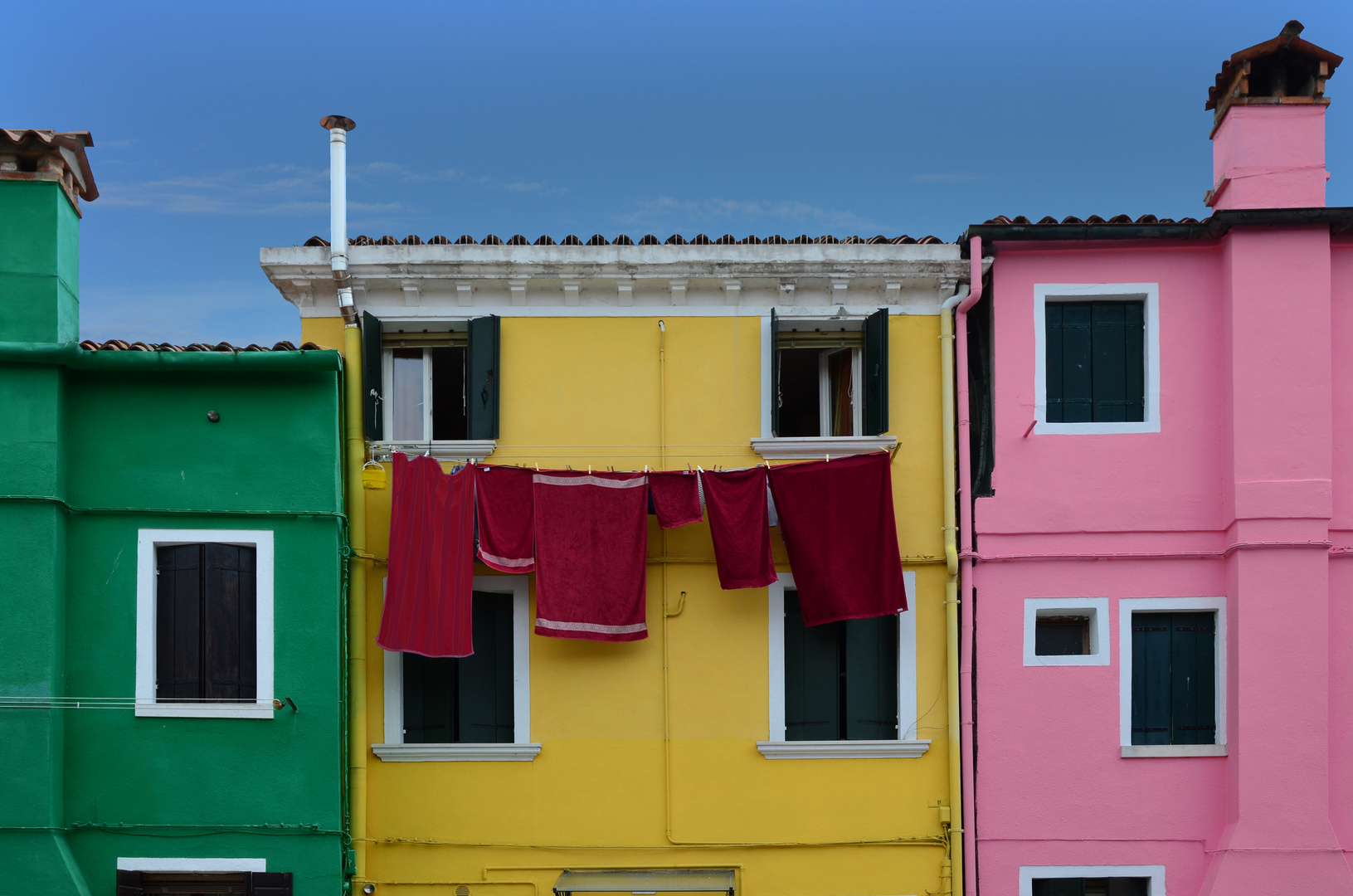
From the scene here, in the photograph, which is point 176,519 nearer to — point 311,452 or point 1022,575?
point 311,452

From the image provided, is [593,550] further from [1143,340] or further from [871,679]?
[1143,340]

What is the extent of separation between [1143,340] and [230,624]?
9.59 metres

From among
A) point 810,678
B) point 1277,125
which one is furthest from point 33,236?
point 1277,125

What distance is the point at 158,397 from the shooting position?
9.71 metres

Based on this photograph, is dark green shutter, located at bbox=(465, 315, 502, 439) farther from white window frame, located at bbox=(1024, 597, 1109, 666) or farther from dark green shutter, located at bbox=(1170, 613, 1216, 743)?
dark green shutter, located at bbox=(1170, 613, 1216, 743)

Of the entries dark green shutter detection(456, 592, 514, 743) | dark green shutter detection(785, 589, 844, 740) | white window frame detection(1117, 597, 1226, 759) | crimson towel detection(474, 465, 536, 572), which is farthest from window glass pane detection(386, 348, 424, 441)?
white window frame detection(1117, 597, 1226, 759)

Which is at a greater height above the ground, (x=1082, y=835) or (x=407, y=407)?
(x=407, y=407)

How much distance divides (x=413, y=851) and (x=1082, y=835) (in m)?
6.60

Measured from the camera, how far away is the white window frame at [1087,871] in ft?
33.2

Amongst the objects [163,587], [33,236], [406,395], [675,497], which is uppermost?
[33,236]

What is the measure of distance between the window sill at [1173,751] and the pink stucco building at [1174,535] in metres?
0.03

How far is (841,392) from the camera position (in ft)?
36.3

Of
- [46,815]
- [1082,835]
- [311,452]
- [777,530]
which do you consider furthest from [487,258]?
[1082,835]

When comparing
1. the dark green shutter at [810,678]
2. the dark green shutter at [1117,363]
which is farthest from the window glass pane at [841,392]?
the dark green shutter at [1117,363]
